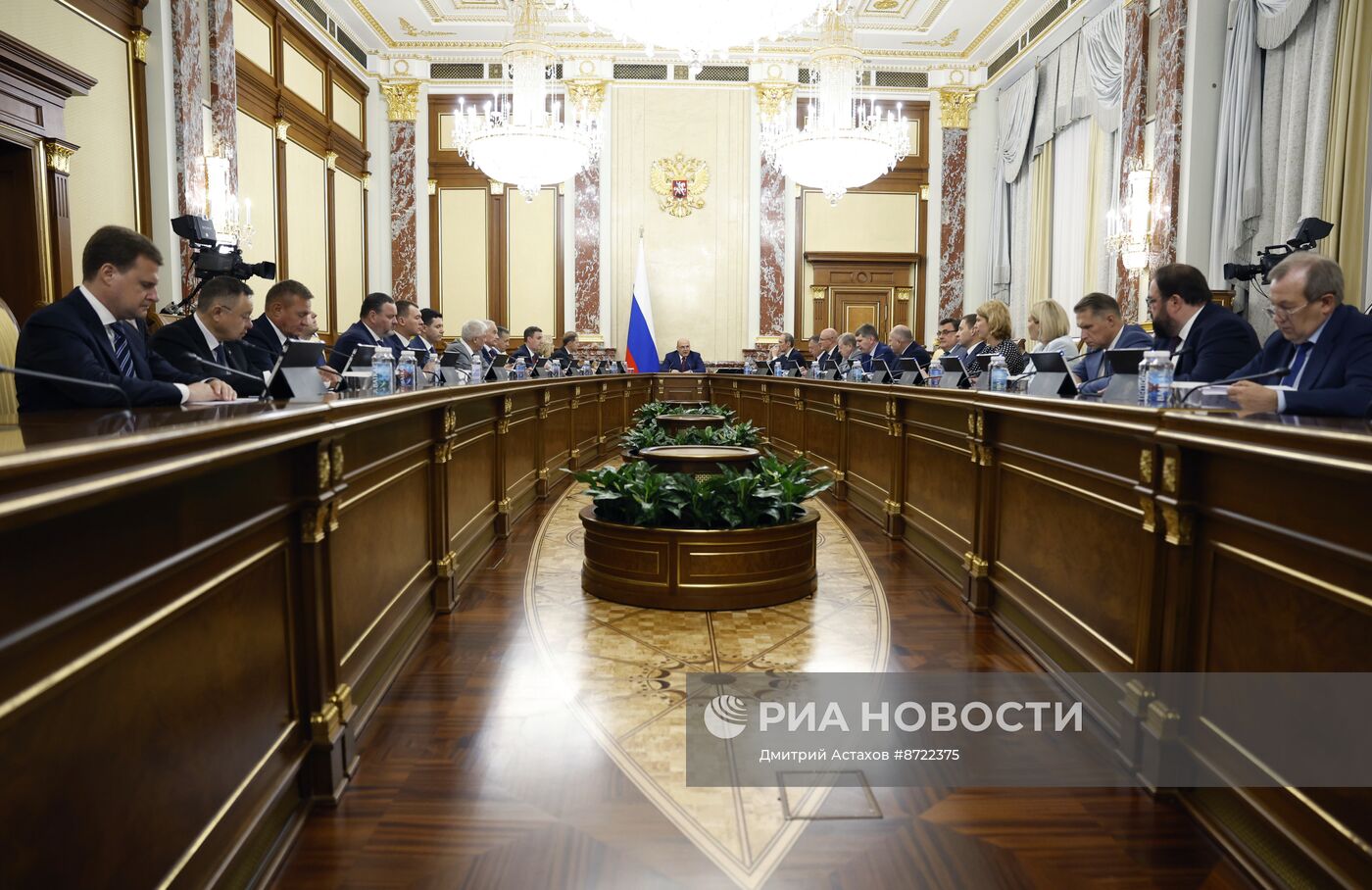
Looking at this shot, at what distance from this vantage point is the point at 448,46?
1197 centimetres

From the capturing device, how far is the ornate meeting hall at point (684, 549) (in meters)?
1.43

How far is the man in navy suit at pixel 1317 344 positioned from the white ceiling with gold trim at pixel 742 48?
924 cm

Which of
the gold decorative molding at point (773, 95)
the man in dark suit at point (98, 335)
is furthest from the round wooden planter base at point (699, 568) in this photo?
the gold decorative molding at point (773, 95)

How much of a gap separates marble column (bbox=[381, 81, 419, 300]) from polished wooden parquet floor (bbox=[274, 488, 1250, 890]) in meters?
10.7

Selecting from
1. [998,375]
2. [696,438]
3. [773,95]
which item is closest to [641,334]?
[773,95]

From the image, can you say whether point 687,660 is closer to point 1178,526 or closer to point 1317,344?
point 1178,526

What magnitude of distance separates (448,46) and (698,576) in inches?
431

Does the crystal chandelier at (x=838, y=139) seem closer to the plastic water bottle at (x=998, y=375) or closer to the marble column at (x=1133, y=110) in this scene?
the marble column at (x=1133, y=110)

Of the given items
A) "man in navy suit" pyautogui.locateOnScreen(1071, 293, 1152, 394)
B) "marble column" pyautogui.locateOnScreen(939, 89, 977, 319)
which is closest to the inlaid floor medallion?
"man in navy suit" pyautogui.locateOnScreen(1071, 293, 1152, 394)

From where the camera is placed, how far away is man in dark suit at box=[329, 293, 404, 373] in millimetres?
5172

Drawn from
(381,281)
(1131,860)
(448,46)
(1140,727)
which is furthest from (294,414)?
(448,46)

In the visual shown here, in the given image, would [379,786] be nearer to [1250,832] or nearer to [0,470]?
[0,470]

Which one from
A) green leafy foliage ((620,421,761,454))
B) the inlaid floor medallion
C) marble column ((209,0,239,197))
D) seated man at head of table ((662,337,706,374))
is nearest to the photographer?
the inlaid floor medallion

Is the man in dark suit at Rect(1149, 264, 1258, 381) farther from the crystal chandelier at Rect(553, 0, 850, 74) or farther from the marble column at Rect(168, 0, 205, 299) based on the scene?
the marble column at Rect(168, 0, 205, 299)
